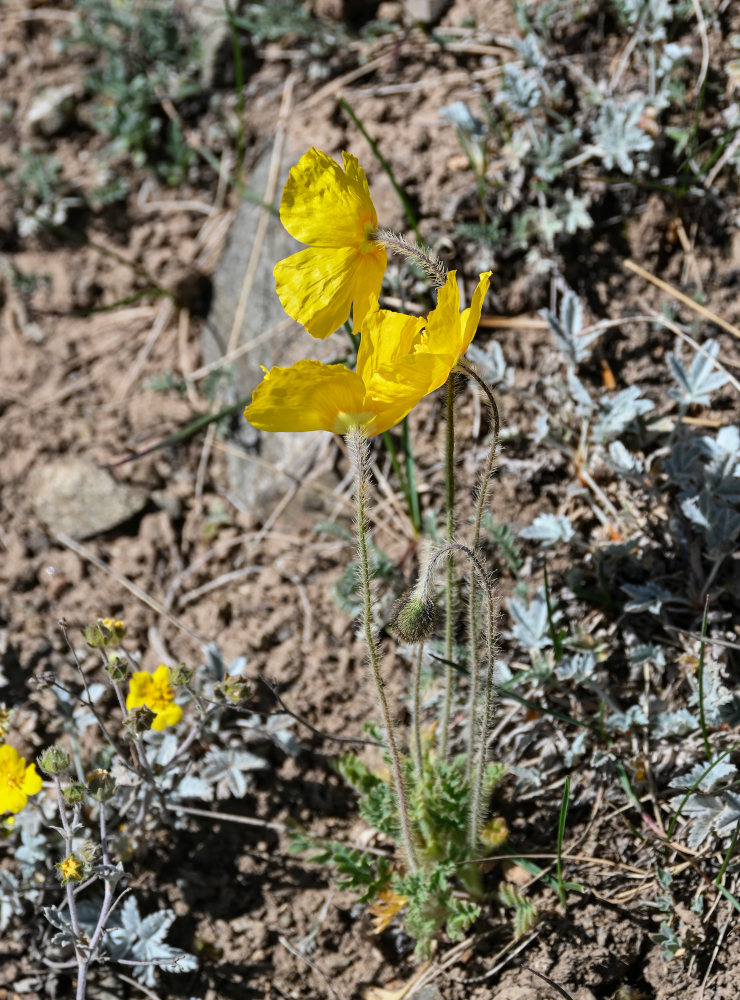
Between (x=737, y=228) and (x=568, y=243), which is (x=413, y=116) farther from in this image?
(x=737, y=228)

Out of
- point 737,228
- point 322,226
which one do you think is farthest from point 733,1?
point 322,226

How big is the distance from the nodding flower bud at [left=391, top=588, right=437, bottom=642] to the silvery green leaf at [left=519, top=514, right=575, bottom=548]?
848 millimetres

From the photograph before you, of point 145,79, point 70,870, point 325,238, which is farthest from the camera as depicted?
point 145,79

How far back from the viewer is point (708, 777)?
242 cm

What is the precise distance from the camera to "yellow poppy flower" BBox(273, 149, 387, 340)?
2049 mm

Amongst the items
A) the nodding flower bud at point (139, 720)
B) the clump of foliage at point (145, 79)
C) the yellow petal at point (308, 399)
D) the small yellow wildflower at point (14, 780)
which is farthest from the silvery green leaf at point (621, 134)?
the small yellow wildflower at point (14, 780)

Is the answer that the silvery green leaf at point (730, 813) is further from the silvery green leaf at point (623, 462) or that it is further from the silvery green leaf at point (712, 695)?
the silvery green leaf at point (623, 462)

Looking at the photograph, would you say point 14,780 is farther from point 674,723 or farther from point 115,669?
point 674,723

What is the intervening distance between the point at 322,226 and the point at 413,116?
71.8 inches

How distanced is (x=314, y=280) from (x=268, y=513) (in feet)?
4.93

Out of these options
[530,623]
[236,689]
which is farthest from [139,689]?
[530,623]

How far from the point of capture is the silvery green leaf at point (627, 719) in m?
2.54

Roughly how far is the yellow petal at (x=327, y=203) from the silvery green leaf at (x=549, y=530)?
1096 millimetres

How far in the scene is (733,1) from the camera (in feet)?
11.0
